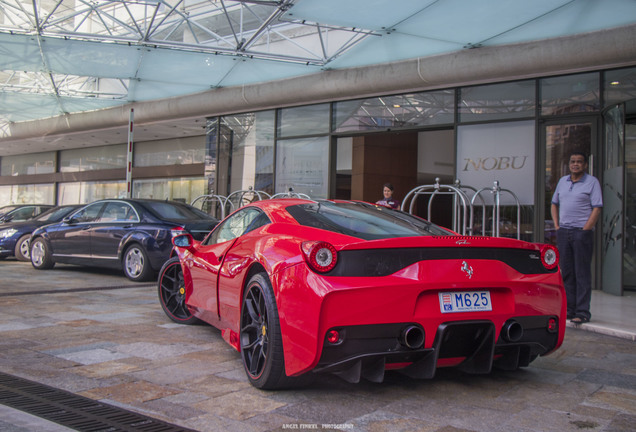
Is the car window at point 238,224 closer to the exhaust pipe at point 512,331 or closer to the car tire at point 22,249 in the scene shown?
the exhaust pipe at point 512,331

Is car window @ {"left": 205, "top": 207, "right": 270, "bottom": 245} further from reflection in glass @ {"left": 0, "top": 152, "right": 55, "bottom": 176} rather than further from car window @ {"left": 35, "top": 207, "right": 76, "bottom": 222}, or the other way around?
reflection in glass @ {"left": 0, "top": 152, "right": 55, "bottom": 176}

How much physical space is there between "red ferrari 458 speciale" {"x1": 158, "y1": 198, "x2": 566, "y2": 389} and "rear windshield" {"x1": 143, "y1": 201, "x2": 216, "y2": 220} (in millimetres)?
5921

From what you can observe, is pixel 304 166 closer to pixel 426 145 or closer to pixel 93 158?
pixel 426 145

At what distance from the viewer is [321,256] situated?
3.25 metres

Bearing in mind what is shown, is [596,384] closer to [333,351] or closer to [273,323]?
[333,351]

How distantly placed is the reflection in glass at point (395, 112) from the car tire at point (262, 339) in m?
9.10

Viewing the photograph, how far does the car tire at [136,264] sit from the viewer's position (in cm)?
931

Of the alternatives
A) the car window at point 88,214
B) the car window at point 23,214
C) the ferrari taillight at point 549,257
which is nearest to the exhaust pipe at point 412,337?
the ferrari taillight at point 549,257

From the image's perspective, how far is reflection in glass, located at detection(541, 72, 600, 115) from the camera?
10.3m

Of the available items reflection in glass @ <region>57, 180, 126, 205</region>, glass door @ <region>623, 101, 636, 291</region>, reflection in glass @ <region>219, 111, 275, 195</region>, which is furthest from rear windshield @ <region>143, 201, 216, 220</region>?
reflection in glass @ <region>57, 180, 126, 205</region>

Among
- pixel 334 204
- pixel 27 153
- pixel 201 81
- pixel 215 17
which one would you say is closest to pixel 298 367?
pixel 334 204

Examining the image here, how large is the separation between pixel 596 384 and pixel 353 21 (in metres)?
7.74

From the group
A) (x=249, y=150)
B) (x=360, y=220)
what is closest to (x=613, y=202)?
(x=360, y=220)

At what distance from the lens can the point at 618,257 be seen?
8.98m
